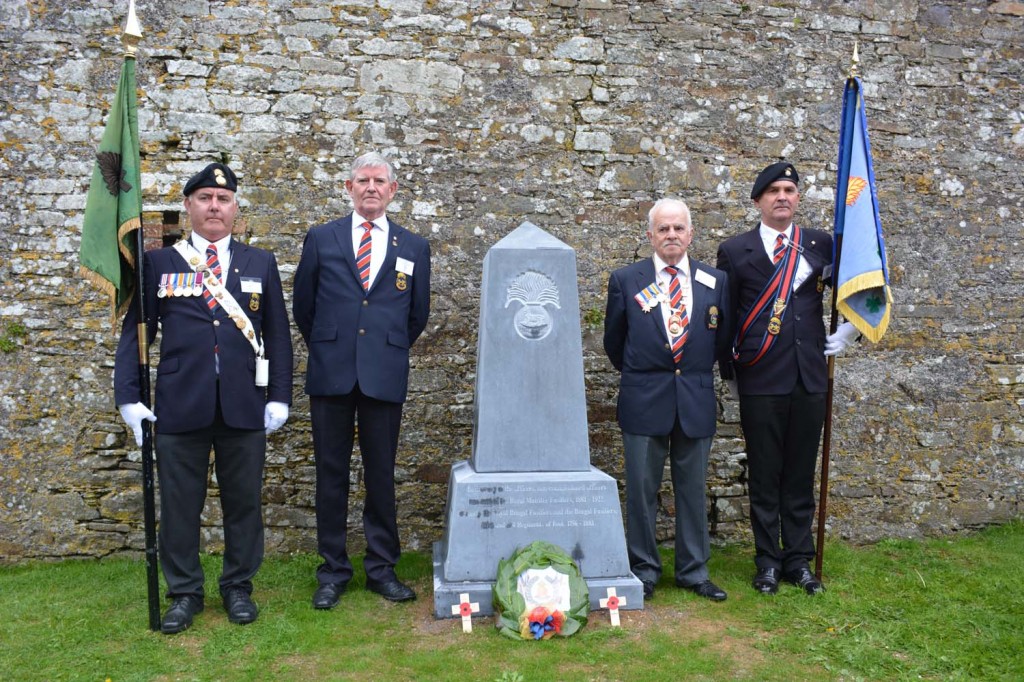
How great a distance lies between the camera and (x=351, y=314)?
11.1 ft

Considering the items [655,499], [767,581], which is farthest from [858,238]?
[767,581]

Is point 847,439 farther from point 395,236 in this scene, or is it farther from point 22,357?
point 22,357

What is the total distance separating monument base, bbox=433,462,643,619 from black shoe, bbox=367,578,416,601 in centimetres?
21

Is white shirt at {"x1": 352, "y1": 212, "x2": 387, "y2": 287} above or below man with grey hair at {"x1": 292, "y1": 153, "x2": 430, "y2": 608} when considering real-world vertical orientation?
above

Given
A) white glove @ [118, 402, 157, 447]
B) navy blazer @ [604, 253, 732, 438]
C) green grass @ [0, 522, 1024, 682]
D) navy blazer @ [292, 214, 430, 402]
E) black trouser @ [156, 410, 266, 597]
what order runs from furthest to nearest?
navy blazer @ [604, 253, 732, 438] < navy blazer @ [292, 214, 430, 402] < black trouser @ [156, 410, 266, 597] < white glove @ [118, 402, 157, 447] < green grass @ [0, 522, 1024, 682]

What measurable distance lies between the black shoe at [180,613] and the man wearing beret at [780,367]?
8.26ft

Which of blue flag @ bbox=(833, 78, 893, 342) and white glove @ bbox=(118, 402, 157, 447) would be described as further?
blue flag @ bbox=(833, 78, 893, 342)

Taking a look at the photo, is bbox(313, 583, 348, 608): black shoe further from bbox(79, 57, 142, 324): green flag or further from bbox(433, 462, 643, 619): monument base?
bbox(79, 57, 142, 324): green flag

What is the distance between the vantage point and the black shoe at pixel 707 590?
3478 millimetres

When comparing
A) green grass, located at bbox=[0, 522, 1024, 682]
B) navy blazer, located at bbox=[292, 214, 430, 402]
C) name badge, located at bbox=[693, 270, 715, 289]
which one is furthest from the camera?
name badge, located at bbox=[693, 270, 715, 289]

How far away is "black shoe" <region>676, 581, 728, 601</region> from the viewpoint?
3478 mm

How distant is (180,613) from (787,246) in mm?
3123

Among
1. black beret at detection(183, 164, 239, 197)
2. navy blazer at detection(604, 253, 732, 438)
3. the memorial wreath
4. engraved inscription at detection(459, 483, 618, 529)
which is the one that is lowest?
the memorial wreath

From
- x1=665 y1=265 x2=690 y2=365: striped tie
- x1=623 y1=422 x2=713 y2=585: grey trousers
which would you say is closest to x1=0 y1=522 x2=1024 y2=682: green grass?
x1=623 y1=422 x2=713 y2=585: grey trousers
